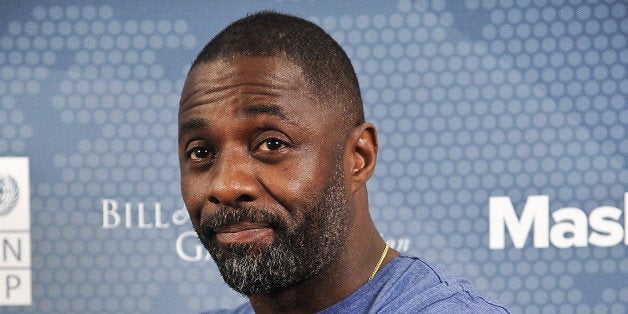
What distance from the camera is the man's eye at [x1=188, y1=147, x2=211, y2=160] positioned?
1.08 meters

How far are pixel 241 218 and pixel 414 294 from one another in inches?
10.2

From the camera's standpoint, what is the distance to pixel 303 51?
111 cm

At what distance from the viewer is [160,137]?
196cm

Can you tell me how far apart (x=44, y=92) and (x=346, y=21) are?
0.76 meters

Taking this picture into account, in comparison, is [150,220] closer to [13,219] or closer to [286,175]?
[13,219]

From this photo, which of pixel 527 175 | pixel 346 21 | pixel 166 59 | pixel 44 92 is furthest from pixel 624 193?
pixel 44 92

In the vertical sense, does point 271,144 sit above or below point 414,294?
above

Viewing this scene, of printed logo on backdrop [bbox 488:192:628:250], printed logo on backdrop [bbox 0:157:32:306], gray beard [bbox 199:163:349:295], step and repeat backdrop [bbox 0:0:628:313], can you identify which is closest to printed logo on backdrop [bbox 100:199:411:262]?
step and repeat backdrop [bbox 0:0:628:313]

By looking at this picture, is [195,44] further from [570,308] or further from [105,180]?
[570,308]

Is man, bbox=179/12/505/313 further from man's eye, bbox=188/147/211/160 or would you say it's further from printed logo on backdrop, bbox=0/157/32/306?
printed logo on backdrop, bbox=0/157/32/306

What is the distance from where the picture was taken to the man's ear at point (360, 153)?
3.79 feet

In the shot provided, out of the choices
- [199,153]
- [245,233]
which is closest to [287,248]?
[245,233]

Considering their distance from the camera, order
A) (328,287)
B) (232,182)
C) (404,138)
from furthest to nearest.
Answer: (404,138), (328,287), (232,182)

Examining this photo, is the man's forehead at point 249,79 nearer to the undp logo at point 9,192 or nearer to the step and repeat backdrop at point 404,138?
the step and repeat backdrop at point 404,138
